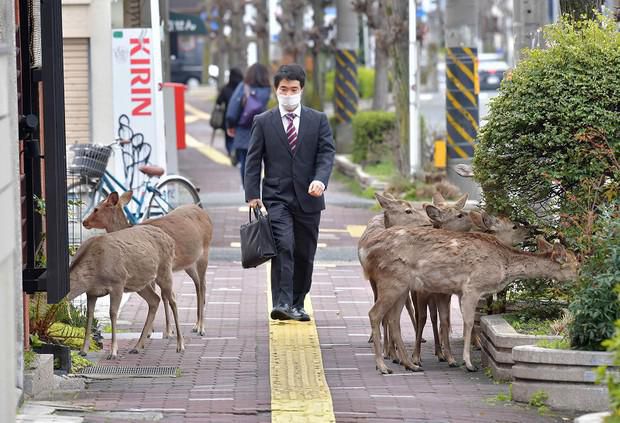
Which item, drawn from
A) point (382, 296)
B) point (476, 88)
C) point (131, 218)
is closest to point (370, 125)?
point (476, 88)

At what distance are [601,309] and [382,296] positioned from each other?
2.04m

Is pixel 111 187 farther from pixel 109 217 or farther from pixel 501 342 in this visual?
pixel 501 342

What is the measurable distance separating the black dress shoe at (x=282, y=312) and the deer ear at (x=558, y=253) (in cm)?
310

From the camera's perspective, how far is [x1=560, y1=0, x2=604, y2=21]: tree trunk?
11.4 meters

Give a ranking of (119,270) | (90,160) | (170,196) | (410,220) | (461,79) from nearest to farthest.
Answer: (119,270) → (410,220) → (90,160) → (170,196) → (461,79)

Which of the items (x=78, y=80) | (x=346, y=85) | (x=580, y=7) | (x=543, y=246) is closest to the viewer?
(x=543, y=246)

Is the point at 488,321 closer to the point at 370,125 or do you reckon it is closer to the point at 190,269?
the point at 190,269

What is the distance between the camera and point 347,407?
343 inches

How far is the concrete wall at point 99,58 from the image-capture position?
789 inches

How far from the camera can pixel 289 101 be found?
40.5 ft

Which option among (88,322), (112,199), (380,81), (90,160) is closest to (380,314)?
(88,322)

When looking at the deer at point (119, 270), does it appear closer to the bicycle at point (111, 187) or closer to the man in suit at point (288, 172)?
the man in suit at point (288, 172)

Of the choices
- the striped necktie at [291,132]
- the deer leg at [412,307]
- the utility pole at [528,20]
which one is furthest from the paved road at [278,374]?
the utility pole at [528,20]

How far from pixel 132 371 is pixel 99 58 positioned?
1058 cm
